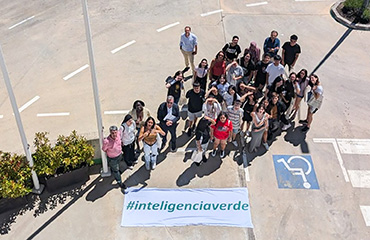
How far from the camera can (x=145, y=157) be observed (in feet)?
33.1

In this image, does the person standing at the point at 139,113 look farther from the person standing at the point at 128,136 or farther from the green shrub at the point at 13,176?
the green shrub at the point at 13,176

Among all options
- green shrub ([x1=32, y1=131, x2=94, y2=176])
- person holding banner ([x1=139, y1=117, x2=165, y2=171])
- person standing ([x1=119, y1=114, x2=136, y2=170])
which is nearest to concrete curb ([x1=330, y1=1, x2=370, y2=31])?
person holding banner ([x1=139, y1=117, x2=165, y2=171])

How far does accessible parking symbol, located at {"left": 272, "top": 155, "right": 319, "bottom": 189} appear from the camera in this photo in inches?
398

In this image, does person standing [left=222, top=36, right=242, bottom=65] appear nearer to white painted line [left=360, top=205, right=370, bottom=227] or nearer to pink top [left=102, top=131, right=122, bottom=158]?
pink top [left=102, top=131, right=122, bottom=158]

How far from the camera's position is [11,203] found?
9188mm

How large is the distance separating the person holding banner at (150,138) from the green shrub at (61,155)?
1250mm

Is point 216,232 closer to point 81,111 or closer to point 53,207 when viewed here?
point 53,207

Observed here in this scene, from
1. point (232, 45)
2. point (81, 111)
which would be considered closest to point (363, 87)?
point (232, 45)

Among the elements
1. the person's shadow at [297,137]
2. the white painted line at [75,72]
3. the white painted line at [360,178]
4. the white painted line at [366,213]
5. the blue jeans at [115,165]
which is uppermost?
the white painted line at [75,72]

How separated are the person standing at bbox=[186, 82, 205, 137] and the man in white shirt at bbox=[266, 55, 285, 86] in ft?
6.83

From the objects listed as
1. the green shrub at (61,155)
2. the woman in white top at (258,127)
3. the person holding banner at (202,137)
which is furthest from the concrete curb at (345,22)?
the green shrub at (61,155)

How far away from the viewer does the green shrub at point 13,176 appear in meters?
8.66

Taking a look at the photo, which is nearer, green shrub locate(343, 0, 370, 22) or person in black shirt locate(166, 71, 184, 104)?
person in black shirt locate(166, 71, 184, 104)

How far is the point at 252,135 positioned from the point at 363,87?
4890mm
